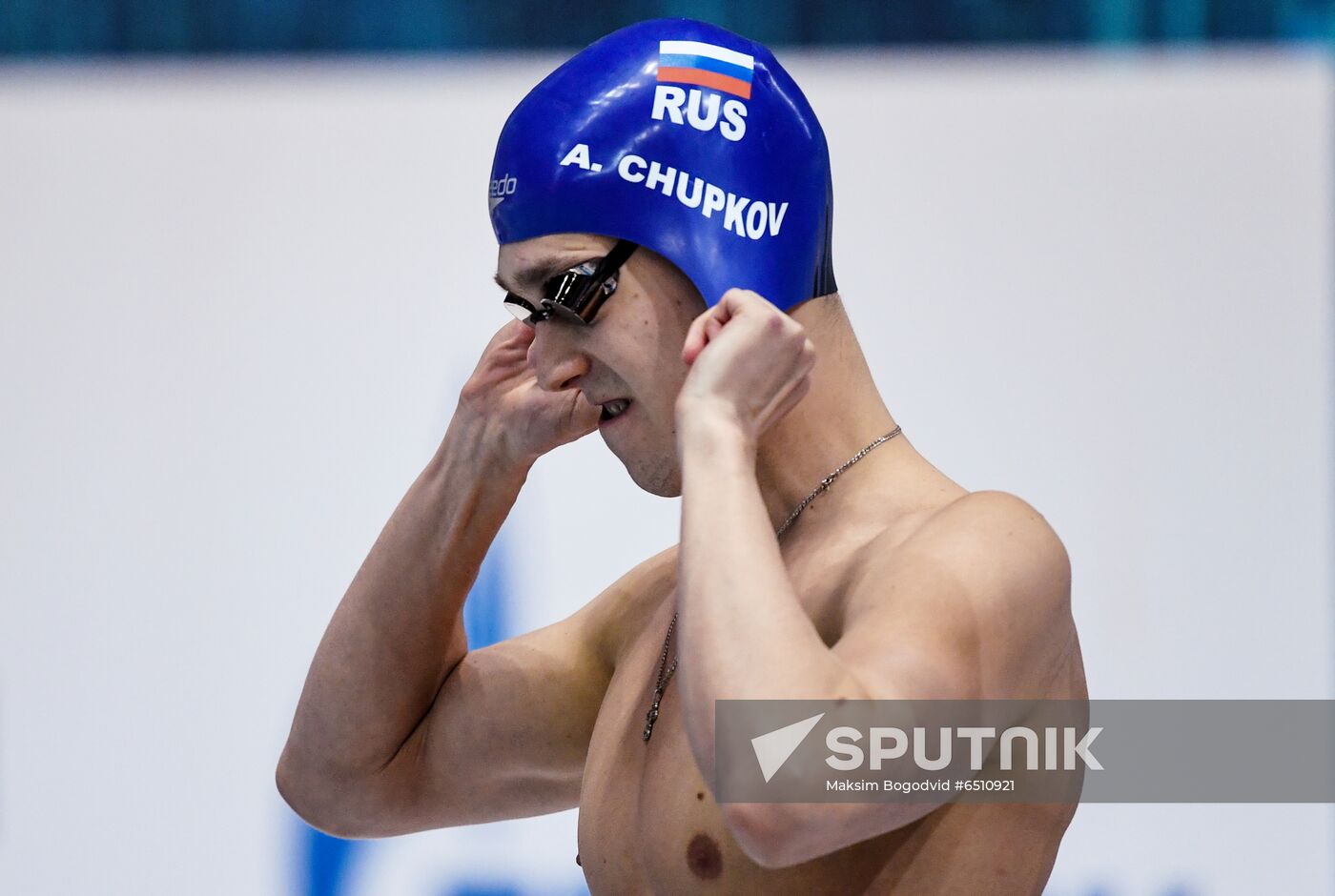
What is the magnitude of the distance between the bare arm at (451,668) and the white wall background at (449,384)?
3.46 feet

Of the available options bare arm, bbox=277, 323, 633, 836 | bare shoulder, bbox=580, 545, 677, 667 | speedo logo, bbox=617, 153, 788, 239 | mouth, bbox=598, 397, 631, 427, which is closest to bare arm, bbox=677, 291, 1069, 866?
speedo logo, bbox=617, 153, 788, 239

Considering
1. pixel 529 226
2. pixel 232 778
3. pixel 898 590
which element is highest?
pixel 529 226

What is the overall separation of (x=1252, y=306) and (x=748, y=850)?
2251 millimetres

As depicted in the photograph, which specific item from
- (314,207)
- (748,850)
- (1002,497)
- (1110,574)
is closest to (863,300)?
(1110,574)

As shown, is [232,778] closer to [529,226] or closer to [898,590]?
[529,226]

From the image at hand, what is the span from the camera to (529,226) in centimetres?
172

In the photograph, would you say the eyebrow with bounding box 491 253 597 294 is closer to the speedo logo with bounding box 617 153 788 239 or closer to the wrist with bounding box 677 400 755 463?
the speedo logo with bounding box 617 153 788 239

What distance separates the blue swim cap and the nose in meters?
0.10

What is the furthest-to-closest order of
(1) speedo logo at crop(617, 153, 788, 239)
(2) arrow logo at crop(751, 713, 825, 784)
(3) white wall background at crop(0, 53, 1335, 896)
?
1. (3) white wall background at crop(0, 53, 1335, 896)
2. (1) speedo logo at crop(617, 153, 788, 239)
3. (2) arrow logo at crop(751, 713, 825, 784)

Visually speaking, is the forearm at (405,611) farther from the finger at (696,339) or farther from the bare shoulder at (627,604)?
the finger at (696,339)

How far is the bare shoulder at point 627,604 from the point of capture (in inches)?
78.0

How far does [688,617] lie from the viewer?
135 centimetres

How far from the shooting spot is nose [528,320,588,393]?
5.68 feet

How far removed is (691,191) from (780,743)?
0.64 m
